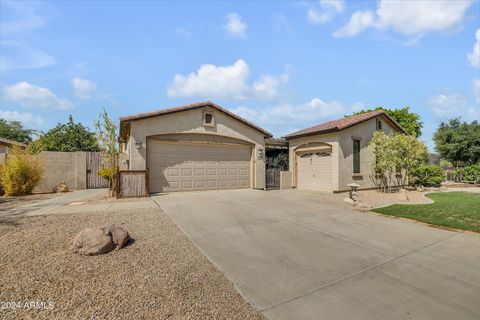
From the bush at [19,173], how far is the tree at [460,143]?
35.3m

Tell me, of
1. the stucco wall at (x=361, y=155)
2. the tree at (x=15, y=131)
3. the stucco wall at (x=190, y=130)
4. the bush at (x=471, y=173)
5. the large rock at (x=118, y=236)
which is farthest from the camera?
the tree at (x=15, y=131)

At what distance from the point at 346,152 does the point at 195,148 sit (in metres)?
8.56

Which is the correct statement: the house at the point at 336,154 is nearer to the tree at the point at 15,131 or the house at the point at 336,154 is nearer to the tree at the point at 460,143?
the tree at the point at 460,143

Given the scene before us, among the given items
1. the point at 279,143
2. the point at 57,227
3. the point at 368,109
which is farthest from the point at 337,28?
the point at 368,109

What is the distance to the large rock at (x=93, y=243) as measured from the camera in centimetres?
388

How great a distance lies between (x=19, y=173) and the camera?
1084 cm

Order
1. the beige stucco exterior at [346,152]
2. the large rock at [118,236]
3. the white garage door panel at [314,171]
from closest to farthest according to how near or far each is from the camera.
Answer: the large rock at [118,236] → the beige stucco exterior at [346,152] → the white garage door panel at [314,171]

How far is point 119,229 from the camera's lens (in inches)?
174

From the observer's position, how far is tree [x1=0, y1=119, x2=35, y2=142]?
30.6 metres

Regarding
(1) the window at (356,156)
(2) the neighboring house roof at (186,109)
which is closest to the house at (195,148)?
(2) the neighboring house roof at (186,109)

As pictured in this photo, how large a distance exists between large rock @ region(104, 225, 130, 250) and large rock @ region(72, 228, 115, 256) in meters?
0.08

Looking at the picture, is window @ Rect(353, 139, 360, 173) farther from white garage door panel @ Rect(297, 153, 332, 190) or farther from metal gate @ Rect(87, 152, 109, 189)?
metal gate @ Rect(87, 152, 109, 189)

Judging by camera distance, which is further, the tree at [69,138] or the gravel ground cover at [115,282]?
the tree at [69,138]

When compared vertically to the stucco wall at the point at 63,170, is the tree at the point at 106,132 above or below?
above
